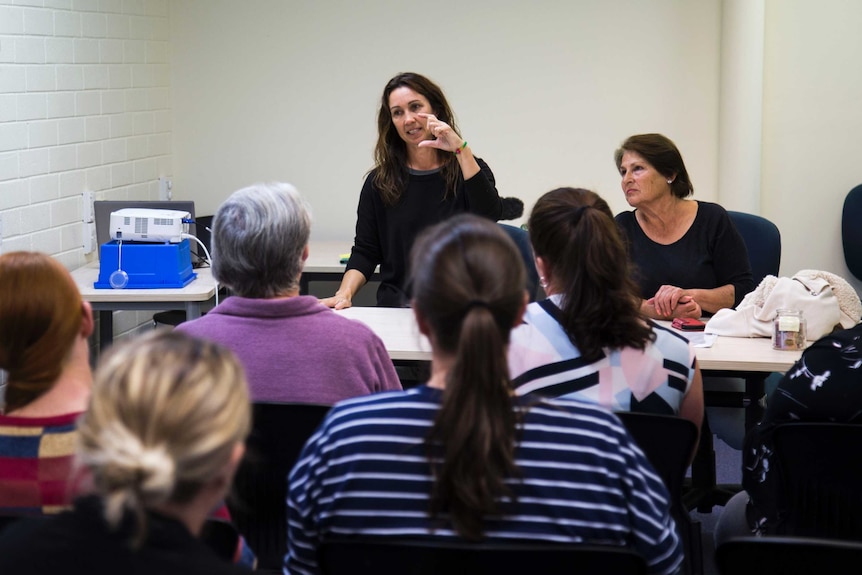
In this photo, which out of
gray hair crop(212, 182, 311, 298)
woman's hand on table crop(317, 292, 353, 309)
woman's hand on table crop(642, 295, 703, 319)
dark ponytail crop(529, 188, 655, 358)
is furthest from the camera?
woman's hand on table crop(317, 292, 353, 309)

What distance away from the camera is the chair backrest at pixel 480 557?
4.14ft

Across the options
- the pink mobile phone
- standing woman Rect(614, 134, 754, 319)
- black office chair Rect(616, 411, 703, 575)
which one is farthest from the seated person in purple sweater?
standing woman Rect(614, 134, 754, 319)

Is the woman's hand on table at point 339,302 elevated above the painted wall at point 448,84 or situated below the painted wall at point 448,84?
below

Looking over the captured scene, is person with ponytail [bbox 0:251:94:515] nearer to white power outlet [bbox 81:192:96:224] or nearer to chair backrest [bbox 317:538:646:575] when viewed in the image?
chair backrest [bbox 317:538:646:575]

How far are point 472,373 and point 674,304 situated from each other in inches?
74.3

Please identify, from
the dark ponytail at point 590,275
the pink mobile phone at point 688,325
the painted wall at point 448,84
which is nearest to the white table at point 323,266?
the painted wall at point 448,84

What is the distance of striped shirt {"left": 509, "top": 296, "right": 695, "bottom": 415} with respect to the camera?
6.50 feet

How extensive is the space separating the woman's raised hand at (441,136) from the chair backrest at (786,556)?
2181 mm

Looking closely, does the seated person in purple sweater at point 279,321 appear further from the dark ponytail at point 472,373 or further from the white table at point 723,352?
the dark ponytail at point 472,373

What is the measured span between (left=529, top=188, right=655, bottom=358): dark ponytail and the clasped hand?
1.09 meters

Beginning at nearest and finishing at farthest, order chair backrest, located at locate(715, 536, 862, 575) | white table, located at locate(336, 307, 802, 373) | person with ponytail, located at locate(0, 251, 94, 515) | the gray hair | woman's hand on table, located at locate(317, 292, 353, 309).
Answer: chair backrest, located at locate(715, 536, 862, 575), person with ponytail, located at locate(0, 251, 94, 515), the gray hair, white table, located at locate(336, 307, 802, 373), woman's hand on table, located at locate(317, 292, 353, 309)

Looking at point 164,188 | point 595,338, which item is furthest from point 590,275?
point 164,188

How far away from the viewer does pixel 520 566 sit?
128 centimetres

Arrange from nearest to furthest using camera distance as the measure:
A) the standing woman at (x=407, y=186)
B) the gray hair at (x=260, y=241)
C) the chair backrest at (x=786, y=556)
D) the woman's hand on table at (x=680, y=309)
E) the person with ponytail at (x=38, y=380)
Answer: the chair backrest at (x=786, y=556)
the person with ponytail at (x=38, y=380)
the gray hair at (x=260, y=241)
the woman's hand on table at (x=680, y=309)
the standing woman at (x=407, y=186)
